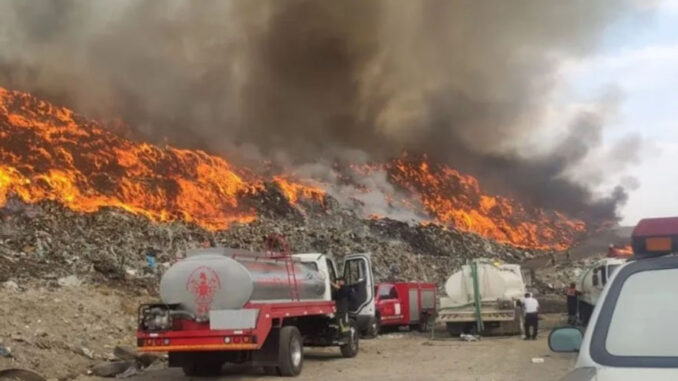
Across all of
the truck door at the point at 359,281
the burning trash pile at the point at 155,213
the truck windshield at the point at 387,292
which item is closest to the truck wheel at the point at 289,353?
the truck door at the point at 359,281

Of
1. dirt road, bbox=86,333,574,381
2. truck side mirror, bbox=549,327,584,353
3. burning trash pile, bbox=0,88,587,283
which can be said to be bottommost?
dirt road, bbox=86,333,574,381

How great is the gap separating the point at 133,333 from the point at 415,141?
36944 mm

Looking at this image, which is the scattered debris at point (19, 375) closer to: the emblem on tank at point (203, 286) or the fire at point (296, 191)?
the emblem on tank at point (203, 286)

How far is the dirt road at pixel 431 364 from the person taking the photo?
13016 mm

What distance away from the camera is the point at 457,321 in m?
22.7

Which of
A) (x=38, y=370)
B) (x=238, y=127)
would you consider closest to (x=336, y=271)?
(x=38, y=370)

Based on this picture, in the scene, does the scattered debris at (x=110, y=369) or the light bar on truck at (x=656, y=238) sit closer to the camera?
the light bar on truck at (x=656, y=238)

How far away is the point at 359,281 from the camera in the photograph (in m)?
17.4

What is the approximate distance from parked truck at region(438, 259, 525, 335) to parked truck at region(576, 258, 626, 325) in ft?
7.16

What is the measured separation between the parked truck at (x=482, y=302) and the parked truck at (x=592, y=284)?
2183mm

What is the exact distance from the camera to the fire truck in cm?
1169

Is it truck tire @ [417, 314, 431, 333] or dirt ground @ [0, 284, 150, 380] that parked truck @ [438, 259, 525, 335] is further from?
dirt ground @ [0, 284, 150, 380]

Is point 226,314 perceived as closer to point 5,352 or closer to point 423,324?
point 5,352

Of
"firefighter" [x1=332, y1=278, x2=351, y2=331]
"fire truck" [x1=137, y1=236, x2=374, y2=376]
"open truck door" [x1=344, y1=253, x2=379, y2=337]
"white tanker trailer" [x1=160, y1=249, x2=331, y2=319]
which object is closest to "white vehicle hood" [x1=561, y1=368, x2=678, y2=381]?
"fire truck" [x1=137, y1=236, x2=374, y2=376]
